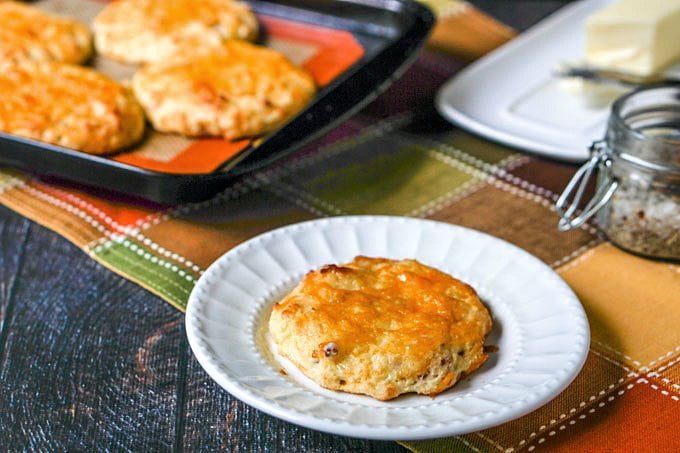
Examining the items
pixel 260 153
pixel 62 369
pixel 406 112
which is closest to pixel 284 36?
pixel 406 112

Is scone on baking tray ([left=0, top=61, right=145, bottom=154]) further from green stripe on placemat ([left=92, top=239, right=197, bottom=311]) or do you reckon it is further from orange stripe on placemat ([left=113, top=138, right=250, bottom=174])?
green stripe on placemat ([left=92, top=239, right=197, bottom=311])

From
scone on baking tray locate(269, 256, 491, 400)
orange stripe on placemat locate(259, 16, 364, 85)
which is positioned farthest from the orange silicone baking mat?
scone on baking tray locate(269, 256, 491, 400)

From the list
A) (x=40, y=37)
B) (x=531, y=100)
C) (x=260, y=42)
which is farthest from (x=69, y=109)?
(x=531, y=100)

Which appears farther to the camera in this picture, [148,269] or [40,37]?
[40,37]

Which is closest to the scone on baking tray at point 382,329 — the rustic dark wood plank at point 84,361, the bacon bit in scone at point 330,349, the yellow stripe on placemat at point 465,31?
the bacon bit in scone at point 330,349

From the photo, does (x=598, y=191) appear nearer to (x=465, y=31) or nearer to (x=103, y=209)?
(x=103, y=209)

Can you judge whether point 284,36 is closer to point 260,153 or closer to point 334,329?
point 260,153

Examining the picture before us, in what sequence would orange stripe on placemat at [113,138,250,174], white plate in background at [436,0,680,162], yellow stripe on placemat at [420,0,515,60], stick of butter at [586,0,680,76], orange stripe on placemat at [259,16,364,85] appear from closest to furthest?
orange stripe on placemat at [113,138,250,174] < white plate in background at [436,0,680,162] < stick of butter at [586,0,680,76] < orange stripe on placemat at [259,16,364,85] < yellow stripe on placemat at [420,0,515,60]
